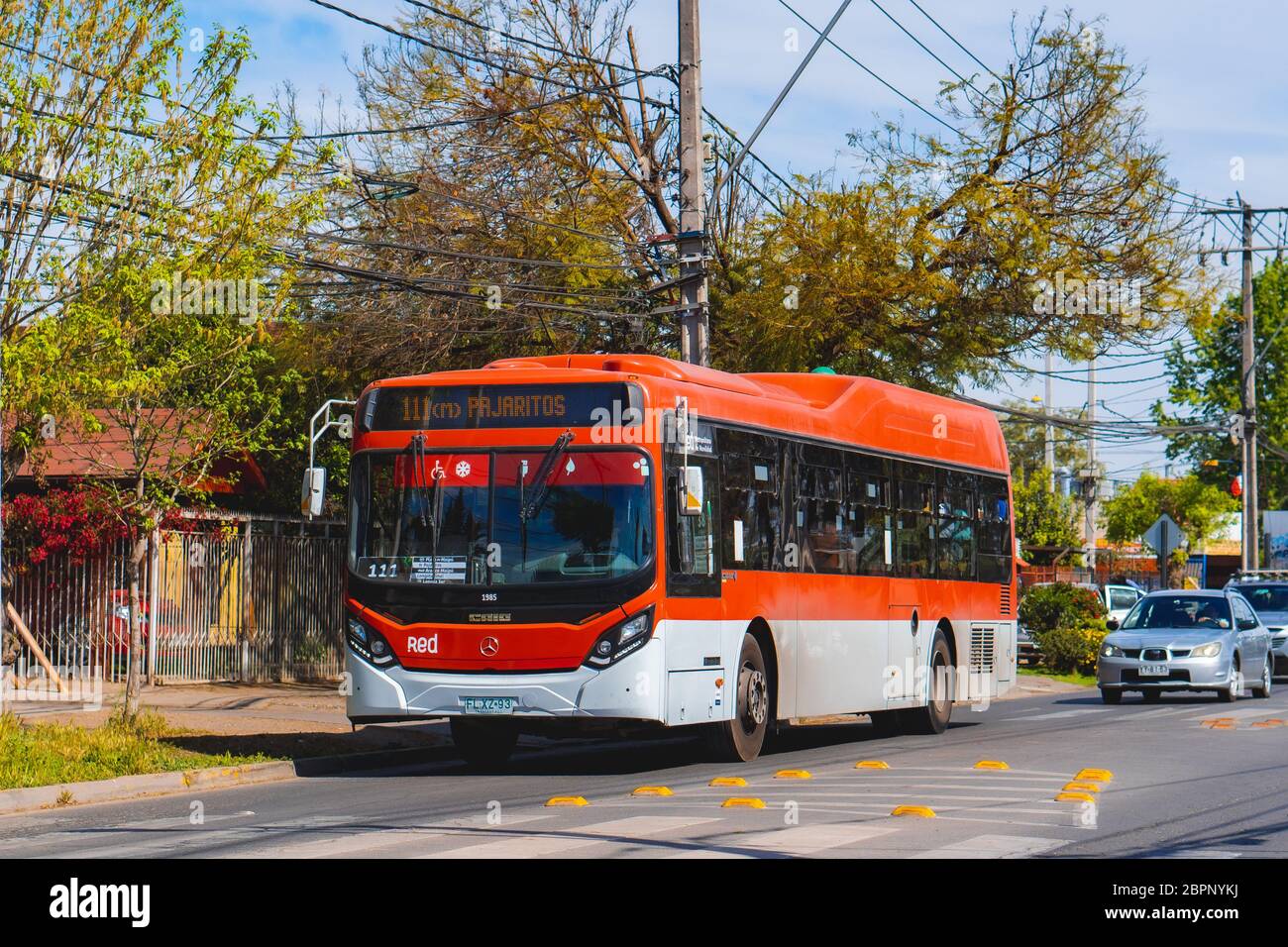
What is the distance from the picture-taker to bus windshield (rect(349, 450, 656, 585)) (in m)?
14.8

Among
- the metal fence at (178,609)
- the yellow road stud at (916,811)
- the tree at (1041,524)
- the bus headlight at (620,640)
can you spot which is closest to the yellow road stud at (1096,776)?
the yellow road stud at (916,811)

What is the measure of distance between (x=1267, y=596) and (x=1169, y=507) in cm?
5057

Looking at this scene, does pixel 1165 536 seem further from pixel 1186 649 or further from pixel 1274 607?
pixel 1186 649

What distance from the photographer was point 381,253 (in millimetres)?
27047

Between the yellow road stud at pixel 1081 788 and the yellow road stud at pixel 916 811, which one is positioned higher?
the yellow road stud at pixel 916 811

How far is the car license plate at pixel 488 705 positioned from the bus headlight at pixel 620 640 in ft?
2.40

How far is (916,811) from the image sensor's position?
11617mm

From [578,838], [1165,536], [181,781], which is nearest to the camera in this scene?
[578,838]

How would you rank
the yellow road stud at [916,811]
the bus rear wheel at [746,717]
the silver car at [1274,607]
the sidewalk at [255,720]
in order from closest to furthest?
the yellow road stud at [916,811] < the bus rear wheel at [746,717] < the sidewalk at [255,720] < the silver car at [1274,607]

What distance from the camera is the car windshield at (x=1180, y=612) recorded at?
27.2 meters

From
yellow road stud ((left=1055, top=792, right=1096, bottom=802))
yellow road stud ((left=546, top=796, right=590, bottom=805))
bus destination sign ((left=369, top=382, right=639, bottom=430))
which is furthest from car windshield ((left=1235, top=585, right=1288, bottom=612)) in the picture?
yellow road stud ((left=546, top=796, right=590, bottom=805))

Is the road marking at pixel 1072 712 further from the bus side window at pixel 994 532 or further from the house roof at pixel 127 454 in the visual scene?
the house roof at pixel 127 454

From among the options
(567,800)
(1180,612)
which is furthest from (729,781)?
(1180,612)
